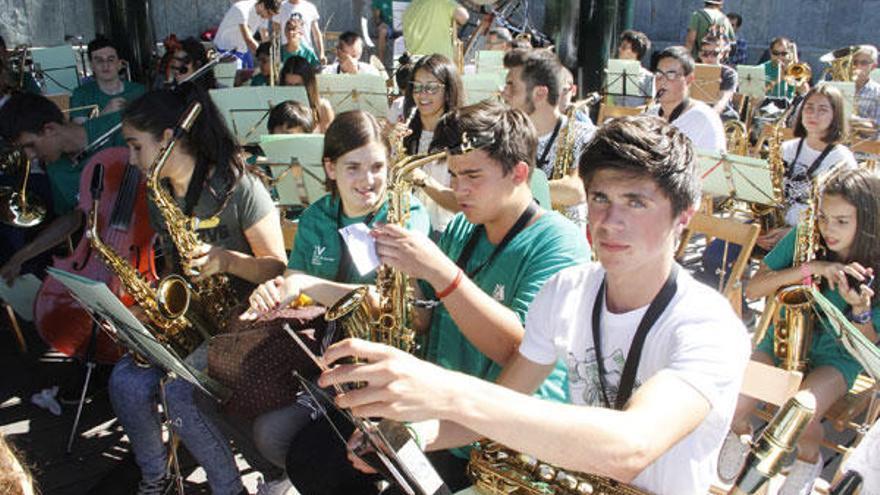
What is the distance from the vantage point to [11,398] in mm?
4086

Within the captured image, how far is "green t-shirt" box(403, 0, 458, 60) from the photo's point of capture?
26.8 ft

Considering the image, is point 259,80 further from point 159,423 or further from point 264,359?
point 264,359

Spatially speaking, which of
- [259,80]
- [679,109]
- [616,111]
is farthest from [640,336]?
[259,80]

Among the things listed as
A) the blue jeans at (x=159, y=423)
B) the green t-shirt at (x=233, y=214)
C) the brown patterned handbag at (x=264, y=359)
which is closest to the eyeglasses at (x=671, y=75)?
the green t-shirt at (x=233, y=214)

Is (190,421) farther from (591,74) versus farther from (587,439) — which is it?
(591,74)

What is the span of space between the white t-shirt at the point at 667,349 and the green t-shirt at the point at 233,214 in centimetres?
169

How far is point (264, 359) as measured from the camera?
2.47 meters

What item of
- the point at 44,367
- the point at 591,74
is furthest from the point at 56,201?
the point at 591,74

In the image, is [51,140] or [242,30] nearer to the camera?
[51,140]

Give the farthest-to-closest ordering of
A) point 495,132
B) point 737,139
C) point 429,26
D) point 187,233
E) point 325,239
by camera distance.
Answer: point 429,26, point 737,139, point 187,233, point 325,239, point 495,132

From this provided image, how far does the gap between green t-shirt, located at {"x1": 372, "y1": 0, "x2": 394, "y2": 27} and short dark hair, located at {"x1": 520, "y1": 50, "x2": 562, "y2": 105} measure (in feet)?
33.4

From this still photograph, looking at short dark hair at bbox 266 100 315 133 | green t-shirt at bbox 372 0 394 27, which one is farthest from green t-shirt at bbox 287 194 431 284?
green t-shirt at bbox 372 0 394 27

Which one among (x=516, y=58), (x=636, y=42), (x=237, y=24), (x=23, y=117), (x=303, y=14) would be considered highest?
(x=303, y=14)

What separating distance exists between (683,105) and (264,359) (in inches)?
161
